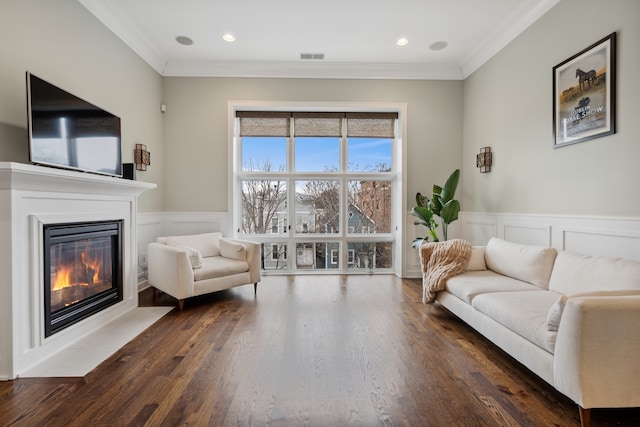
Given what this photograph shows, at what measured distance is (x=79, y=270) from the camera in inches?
105

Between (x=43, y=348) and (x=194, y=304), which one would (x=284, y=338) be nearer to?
(x=194, y=304)

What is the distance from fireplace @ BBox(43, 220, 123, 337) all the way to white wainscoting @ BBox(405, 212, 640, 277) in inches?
165

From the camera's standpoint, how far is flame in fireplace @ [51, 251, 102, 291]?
2426mm

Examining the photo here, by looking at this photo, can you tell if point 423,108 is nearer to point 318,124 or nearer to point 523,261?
point 318,124

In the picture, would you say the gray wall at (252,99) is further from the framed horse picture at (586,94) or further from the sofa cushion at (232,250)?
the framed horse picture at (586,94)

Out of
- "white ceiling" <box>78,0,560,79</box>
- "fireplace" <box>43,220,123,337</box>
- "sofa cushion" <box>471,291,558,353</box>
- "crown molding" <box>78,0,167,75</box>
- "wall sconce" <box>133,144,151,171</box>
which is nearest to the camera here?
"sofa cushion" <box>471,291,558,353</box>

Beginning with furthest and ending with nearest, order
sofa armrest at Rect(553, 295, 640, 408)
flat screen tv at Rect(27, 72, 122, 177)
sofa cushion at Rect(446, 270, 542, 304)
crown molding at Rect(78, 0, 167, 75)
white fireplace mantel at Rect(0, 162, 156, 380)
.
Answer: crown molding at Rect(78, 0, 167, 75), sofa cushion at Rect(446, 270, 542, 304), flat screen tv at Rect(27, 72, 122, 177), white fireplace mantel at Rect(0, 162, 156, 380), sofa armrest at Rect(553, 295, 640, 408)

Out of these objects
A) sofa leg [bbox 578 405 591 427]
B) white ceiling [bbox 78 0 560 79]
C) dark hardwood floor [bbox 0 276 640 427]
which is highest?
white ceiling [bbox 78 0 560 79]

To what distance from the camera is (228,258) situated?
405 cm

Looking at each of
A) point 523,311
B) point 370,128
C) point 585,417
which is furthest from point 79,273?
point 370,128

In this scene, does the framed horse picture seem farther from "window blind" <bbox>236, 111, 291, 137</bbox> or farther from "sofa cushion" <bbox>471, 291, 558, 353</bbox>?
"window blind" <bbox>236, 111, 291, 137</bbox>

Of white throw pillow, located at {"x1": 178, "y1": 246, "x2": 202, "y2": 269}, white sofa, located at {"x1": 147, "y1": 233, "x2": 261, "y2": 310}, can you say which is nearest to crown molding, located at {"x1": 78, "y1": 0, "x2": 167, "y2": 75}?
white sofa, located at {"x1": 147, "y1": 233, "x2": 261, "y2": 310}

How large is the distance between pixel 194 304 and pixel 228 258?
28.0 inches

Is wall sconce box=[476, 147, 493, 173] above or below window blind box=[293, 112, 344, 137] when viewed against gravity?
below
